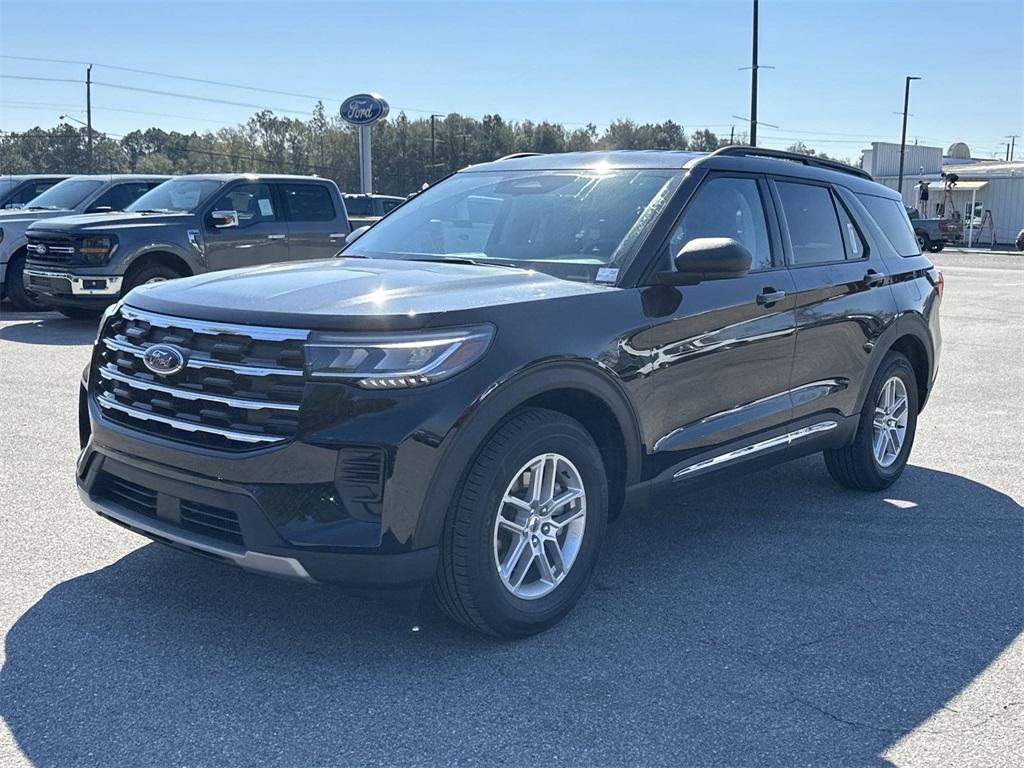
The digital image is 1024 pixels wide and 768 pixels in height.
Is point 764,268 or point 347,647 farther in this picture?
point 764,268

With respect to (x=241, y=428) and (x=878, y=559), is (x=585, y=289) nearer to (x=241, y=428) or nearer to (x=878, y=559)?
(x=241, y=428)

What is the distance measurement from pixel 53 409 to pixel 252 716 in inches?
202

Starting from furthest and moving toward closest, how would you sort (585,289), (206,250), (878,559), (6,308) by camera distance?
(6,308) → (206,250) → (878,559) → (585,289)

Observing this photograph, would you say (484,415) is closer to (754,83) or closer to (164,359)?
(164,359)

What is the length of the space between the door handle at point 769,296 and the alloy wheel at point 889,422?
1382 millimetres

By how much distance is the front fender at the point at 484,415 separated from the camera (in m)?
3.25

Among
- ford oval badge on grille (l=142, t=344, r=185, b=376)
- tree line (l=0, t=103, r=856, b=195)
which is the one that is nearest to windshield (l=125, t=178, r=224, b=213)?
ford oval badge on grille (l=142, t=344, r=185, b=376)

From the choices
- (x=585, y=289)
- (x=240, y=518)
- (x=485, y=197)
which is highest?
(x=485, y=197)

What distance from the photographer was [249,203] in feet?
41.4

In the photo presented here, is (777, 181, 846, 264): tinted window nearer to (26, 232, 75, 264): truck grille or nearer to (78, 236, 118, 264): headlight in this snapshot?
(78, 236, 118, 264): headlight

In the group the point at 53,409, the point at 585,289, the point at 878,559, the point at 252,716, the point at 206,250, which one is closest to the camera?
the point at 252,716

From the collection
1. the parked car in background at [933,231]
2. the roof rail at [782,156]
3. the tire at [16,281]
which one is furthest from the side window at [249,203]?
the parked car in background at [933,231]

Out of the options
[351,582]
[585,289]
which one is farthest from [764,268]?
[351,582]

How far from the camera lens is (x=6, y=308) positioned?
47.6ft
